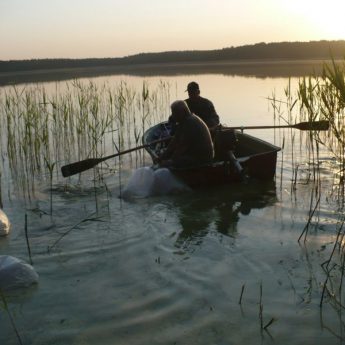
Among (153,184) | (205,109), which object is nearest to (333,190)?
(153,184)

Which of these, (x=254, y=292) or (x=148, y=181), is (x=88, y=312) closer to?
(x=254, y=292)

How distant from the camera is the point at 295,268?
4.46m

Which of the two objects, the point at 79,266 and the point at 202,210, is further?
the point at 202,210

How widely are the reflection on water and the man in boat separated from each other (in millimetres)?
486

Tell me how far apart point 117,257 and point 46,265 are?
711 mm

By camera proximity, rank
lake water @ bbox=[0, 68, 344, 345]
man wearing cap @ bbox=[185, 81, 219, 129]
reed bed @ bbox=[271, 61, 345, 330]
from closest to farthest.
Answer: lake water @ bbox=[0, 68, 344, 345]
reed bed @ bbox=[271, 61, 345, 330]
man wearing cap @ bbox=[185, 81, 219, 129]

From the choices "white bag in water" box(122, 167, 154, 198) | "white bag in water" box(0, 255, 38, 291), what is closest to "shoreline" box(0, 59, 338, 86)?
"white bag in water" box(122, 167, 154, 198)

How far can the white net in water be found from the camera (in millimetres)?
7098

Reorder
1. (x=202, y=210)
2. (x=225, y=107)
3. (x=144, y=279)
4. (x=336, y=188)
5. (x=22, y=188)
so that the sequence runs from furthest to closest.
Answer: (x=225, y=107), (x=22, y=188), (x=336, y=188), (x=202, y=210), (x=144, y=279)

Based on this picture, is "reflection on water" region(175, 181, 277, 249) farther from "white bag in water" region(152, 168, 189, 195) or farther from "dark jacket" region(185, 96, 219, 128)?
"dark jacket" region(185, 96, 219, 128)

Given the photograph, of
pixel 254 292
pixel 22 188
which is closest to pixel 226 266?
pixel 254 292

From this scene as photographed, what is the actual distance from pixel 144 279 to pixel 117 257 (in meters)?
0.65

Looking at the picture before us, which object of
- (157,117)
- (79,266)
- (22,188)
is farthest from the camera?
(157,117)

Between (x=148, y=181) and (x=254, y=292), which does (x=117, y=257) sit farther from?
(x=148, y=181)
